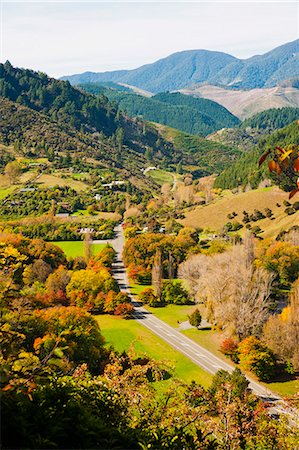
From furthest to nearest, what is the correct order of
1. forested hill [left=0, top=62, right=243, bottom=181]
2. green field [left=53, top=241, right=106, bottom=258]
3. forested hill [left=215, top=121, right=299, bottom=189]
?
forested hill [left=0, top=62, right=243, bottom=181] → forested hill [left=215, top=121, right=299, bottom=189] → green field [left=53, top=241, right=106, bottom=258]

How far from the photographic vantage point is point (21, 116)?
5856 inches

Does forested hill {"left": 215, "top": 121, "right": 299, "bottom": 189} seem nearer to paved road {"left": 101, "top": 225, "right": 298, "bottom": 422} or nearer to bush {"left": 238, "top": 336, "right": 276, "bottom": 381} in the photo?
paved road {"left": 101, "top": 225, "right": 298, "bottom": 422}

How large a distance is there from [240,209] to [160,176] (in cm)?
6790

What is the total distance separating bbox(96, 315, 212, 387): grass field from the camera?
32500 millimetres

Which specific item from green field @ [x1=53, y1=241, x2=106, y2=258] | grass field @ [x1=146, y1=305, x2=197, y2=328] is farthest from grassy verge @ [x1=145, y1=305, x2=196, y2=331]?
green field @ [x1=53, y1=241, x2=106, y2=258]

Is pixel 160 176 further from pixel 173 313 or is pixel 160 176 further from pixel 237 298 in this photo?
pixel 237 298

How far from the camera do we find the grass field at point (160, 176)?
473 ft

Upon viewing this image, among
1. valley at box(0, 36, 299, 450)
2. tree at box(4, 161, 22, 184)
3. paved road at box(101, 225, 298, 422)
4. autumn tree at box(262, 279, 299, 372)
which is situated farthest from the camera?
tree at box(4, 161, 22, 184)

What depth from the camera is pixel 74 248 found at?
72562mm

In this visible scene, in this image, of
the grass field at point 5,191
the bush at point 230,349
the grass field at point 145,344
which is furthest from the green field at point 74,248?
the bush at point 230,349

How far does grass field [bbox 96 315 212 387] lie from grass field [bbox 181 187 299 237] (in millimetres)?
38486

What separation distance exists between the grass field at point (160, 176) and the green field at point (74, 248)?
6924 cm

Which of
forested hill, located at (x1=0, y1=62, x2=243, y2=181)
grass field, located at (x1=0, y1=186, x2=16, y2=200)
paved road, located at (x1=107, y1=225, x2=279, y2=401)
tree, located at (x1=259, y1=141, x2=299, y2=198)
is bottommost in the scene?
paved road, located at (x1=107, y1=225, x2=279, y2=401)

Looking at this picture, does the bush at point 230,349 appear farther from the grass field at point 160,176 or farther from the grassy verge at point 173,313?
the grass field at point 160,176
